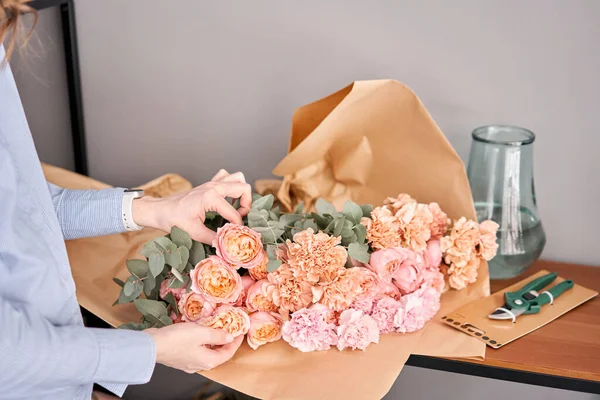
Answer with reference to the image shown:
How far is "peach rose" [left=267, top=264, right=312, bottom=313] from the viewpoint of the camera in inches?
36.3

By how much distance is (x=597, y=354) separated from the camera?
3.08ft

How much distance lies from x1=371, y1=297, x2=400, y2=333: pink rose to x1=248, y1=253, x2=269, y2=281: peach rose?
16 cm

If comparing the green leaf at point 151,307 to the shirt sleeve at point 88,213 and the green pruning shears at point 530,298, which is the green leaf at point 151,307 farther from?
the green pruning shears at point 530,298

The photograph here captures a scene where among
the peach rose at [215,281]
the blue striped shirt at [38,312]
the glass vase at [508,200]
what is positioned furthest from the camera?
the glass vase at [508,200]

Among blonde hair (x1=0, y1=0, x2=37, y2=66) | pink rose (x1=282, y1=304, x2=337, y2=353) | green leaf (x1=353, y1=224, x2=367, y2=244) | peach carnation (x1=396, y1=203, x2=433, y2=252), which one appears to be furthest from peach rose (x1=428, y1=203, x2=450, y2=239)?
blonde hair (x1=0, y1=0, x2=37, y2=66)

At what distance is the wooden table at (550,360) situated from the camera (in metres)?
0.90

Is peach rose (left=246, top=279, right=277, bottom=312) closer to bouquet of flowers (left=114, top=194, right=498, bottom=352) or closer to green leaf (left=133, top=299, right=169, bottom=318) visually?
bouquet of flowers (left=114, top=194, right=498, bottom=352)

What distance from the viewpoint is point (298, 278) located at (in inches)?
36.3

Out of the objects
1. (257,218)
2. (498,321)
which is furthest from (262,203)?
(498,321)

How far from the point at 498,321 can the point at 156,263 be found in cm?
50

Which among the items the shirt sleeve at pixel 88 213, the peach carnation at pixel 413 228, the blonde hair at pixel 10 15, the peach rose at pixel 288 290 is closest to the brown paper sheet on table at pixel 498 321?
the peach carnation at pixel 413 228

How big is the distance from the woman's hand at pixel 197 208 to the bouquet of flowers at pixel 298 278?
0.07ft

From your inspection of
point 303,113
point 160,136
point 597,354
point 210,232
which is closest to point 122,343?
point 210,232

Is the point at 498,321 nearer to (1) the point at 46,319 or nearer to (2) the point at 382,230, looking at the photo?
(2) the point at 382,230
